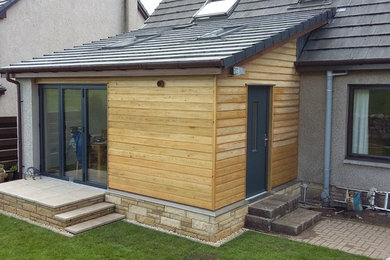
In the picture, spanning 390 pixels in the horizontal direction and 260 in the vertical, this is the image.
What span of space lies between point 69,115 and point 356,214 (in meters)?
6.43

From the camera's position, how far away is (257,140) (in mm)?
8344

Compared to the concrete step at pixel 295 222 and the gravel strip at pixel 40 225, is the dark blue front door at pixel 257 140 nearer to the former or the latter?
the concrete step at pixel 295 222

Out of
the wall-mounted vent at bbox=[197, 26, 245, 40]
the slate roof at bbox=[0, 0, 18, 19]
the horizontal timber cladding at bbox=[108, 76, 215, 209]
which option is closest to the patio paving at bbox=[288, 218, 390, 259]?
the horizontal timber cladding at bbox=[108, 76, 215, 209]

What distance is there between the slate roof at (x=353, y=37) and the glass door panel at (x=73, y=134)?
490 cm

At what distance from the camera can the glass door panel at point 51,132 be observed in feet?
32.3

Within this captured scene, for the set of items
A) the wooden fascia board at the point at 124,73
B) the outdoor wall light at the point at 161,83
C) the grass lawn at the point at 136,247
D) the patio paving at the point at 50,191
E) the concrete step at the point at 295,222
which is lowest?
the grass lawn at the point at 136,247

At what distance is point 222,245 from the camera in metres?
6.98

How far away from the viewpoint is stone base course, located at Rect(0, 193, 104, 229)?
25.6 ft

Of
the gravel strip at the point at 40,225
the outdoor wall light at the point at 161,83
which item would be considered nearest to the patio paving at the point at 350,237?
the outdoor wall light at the point at 161,83

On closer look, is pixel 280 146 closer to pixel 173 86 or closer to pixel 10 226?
pixel 173 86

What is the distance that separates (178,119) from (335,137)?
148 inches

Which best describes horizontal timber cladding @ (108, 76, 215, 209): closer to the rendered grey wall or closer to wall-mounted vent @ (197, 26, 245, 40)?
wall-mounted vent @ (197, 26, 245, 40)

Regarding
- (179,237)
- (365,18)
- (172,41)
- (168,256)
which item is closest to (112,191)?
(179,237)

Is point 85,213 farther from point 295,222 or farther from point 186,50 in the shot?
point 295,222
